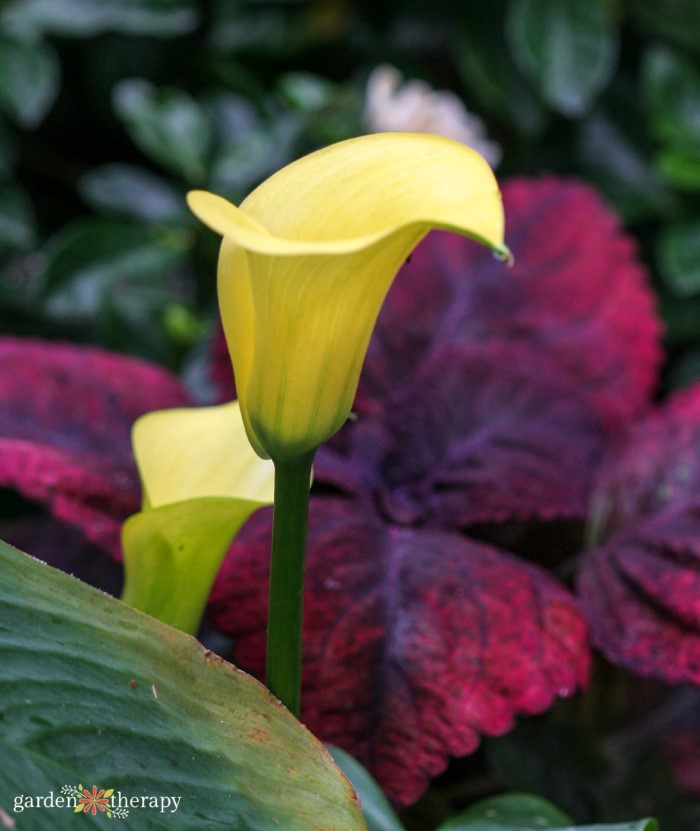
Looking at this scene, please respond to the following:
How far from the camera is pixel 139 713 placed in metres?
0.28

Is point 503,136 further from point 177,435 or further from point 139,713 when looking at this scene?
point 139,713

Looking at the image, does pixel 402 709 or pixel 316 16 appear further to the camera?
pixel 316 16

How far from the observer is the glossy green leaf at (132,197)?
36.1 inches

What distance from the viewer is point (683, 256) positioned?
2.90 ft

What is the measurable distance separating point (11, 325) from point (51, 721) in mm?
694

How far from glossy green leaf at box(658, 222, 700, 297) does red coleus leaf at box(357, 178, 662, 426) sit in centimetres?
26

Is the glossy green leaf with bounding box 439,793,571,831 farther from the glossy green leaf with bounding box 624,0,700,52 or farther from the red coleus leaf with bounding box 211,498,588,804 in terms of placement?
the glossy green leaf with bounding box 624,0,700,52

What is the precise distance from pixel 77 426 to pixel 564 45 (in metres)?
0.67

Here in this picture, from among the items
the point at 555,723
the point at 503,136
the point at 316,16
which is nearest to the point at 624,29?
the point at 503,136

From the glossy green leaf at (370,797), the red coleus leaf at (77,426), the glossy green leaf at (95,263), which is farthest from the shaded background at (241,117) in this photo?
the glossy green leaf at (370,797)

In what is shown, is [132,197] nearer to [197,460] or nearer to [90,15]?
[90,15]

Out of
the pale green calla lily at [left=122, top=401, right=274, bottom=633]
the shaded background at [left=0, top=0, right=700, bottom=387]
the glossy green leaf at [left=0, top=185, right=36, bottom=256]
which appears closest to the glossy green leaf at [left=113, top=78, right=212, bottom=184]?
the shaded background at [left=0, top=0, right=700, bottom=387]

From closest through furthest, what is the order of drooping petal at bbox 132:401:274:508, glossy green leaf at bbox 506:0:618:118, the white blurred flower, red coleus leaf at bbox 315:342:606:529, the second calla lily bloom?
the second calla lily bloom < drooping petal at bbox 132:401:274:508 < red coleus leaf at bbox 315:342:606:529 < the white blurred flower < glossy green leaf at bbox 506:0:618:118

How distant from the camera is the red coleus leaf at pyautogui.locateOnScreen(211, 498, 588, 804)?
40 cm
